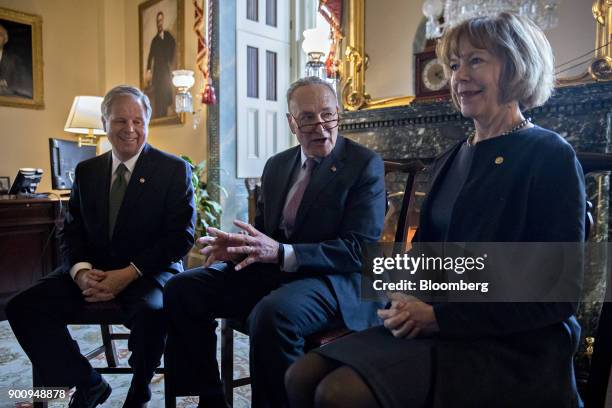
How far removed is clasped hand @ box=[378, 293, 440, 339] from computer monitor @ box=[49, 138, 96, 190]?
137 inches

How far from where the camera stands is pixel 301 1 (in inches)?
192

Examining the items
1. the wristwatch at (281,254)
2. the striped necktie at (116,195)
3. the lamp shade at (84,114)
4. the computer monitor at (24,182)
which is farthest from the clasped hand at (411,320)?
the lamp shade at (84,114)

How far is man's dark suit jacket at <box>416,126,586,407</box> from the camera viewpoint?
40.2 inches

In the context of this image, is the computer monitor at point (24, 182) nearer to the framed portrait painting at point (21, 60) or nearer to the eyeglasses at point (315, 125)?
the framed portrait painting at point (21, 60)

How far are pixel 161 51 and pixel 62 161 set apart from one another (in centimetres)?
187

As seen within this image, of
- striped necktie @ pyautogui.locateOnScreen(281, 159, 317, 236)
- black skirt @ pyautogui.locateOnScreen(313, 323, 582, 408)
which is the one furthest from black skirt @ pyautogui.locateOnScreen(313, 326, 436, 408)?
striped necktie @ pyautogui.locateOnScreen(281, 159, 317, 236)

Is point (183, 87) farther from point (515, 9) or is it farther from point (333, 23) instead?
point (515, 9)

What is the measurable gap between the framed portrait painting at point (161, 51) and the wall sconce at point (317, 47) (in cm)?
208

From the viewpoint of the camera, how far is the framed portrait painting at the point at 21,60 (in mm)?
4902

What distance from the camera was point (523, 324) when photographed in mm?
1022

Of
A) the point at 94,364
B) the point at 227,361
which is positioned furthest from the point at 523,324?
the point at 94,364

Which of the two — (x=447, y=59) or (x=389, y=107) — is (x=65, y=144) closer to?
(x=389, y=107)

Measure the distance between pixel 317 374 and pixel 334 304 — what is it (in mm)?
437

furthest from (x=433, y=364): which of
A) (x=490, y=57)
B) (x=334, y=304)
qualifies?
(x=490, y=57)
